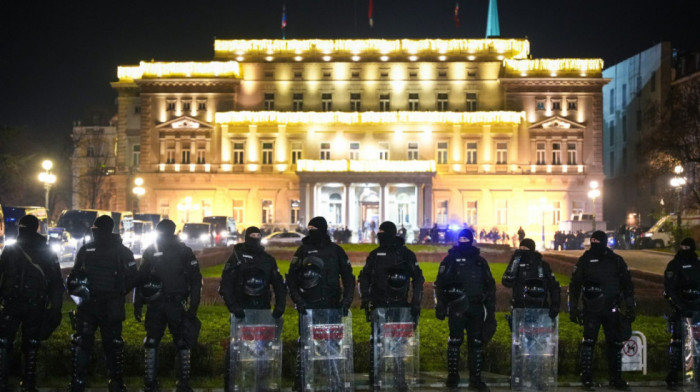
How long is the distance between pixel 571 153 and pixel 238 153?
88.6ft

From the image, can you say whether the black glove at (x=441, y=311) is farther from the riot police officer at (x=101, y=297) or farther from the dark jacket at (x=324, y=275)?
the riot police officer at (x=101, y=297)

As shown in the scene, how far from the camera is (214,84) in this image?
6812 centimetres

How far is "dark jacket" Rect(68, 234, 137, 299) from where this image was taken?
10.5 meters

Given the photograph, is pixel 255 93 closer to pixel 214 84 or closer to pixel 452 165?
pixel 214 84

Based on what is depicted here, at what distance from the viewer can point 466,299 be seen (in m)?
11.3

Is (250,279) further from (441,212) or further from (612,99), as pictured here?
(612,99)

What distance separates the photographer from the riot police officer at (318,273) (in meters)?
10.7

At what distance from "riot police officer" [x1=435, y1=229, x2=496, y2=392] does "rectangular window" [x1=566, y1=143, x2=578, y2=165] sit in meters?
58.4

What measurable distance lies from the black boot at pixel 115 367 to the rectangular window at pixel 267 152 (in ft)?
191

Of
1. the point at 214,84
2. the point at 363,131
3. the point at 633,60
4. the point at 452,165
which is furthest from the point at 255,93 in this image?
the point at 633,60

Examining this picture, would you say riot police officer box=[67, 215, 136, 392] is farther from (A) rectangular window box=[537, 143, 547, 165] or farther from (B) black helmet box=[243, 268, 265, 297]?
(A) rectangular window box=[537, 143, 547, 165]

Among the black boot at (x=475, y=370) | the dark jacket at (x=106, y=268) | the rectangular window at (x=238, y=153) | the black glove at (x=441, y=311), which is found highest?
the rectangular window at (x=238, y=153)

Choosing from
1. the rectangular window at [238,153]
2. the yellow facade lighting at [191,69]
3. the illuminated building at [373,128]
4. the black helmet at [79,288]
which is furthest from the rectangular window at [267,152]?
the black helmet at [79,288]

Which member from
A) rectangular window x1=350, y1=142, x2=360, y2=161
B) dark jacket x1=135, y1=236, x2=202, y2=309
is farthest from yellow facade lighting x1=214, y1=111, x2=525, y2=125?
dark jacket x1=135, y1=236, x2=202, y2=309
